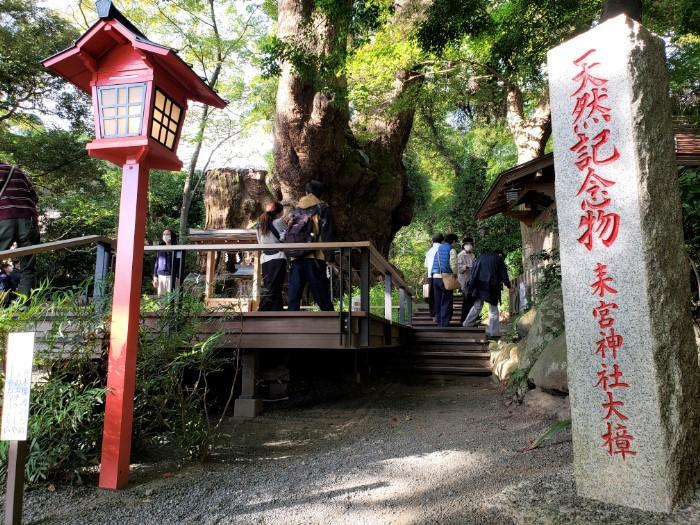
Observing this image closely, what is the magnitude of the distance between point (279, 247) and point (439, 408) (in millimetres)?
2807

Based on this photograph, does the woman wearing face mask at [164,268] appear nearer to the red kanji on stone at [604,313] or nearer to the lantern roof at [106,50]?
the lantern roof at [106,50]

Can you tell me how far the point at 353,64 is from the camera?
10234 millimetres

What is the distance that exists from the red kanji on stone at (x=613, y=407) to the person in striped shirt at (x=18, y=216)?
17.7ft

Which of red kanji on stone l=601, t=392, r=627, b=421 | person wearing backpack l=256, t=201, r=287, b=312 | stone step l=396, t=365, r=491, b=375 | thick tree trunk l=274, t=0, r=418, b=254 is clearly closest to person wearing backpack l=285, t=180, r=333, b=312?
person wearing backpack l=256, t=201, r=287, b=312

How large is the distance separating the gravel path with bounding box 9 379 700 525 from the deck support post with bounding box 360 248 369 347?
3.20 feet

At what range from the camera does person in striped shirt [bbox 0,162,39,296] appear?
5086 millimetres

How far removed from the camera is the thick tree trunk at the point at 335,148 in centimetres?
989

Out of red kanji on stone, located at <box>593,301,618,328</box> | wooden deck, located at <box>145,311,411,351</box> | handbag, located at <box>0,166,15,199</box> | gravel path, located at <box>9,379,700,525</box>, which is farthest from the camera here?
wooden deck, located at <box>145,311,411,351</box>

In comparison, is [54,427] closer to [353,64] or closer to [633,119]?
[633,119]

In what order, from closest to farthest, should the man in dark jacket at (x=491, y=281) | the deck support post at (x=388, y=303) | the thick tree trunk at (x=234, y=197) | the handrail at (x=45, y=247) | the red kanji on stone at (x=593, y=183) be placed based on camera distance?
1. the red kanji on stone at (x=593, y=183)
2. the handrail at (x=45, y=247)
3. the deck support post at (x=388, y=303)
4. the man in dark jacket at (x=491, y=281)
5. the thick tree trunk at (x=234, y=197)

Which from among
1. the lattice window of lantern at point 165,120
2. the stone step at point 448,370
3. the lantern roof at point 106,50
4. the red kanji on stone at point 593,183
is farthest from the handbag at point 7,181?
the stone step at point 448,370

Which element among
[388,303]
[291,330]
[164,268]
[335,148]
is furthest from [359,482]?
[335,148]

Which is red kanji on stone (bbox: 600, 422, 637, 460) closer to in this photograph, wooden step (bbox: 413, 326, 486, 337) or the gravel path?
the gravel path

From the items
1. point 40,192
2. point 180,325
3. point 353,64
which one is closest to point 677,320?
point 180,325
